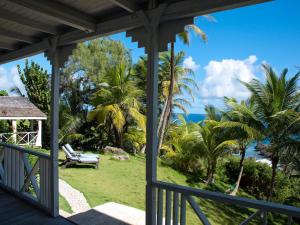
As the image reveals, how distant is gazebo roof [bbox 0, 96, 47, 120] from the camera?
46.7ft

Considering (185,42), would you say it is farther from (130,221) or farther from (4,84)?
(4,84)

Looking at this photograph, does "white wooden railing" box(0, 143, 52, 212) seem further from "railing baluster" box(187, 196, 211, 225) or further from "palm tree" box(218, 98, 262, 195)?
"palm tree" box(218, 98, 262, 195)

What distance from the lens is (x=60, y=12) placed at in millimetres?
2695

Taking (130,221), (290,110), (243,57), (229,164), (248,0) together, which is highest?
(243,57)

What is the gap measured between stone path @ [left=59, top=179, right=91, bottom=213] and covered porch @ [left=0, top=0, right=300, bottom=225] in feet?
4.77

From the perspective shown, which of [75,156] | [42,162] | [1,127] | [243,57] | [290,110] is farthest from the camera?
[243,57]

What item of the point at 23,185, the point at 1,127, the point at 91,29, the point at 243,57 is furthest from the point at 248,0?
the point at 243,57

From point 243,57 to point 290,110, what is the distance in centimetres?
5851

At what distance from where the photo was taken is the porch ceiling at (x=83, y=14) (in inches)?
90.0

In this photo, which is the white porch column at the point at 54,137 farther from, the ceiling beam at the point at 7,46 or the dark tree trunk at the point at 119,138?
the dark tree trunk at the point at 119,138

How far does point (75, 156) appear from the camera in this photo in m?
9.29

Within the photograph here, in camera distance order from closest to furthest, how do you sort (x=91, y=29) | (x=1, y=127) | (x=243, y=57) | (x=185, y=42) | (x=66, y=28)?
(x=91, y=29) < (x=66, y=28) < (x=185, y=42) < (x=1, y=127) < (x=243, y=57)

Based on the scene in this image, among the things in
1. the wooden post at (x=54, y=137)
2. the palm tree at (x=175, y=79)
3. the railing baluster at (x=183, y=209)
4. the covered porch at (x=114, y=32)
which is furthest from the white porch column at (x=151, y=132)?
the palm tree at (x=175, y=79)

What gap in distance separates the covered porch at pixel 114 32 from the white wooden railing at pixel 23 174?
0.7 inches
